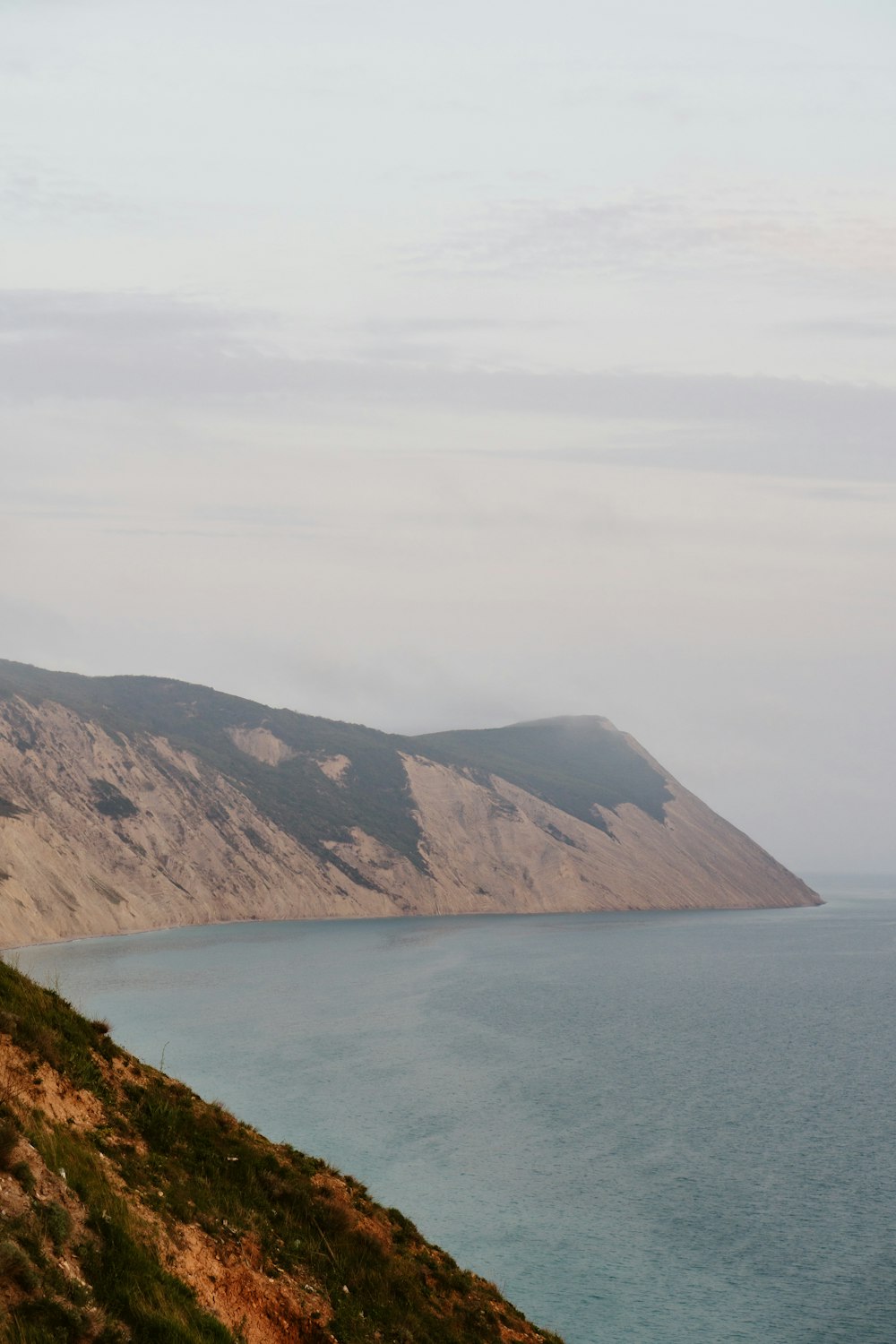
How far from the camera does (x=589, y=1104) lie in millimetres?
55719

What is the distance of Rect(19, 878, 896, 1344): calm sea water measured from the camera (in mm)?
33688

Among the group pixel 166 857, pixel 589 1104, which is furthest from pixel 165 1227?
pixel 166 857

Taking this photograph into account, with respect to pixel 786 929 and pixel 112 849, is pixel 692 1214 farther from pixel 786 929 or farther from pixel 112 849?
pixel 786 929

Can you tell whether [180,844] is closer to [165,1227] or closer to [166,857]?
[166,857]

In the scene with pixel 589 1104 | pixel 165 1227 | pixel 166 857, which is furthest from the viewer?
pixel 166 857

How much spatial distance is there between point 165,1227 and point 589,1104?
41.1 metres

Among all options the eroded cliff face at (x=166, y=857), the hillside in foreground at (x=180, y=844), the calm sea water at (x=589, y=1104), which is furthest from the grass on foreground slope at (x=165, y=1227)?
the hillside in foreground at (x=180, y=844)

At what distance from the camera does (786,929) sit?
586 ft

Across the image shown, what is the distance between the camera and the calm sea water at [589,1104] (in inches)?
1326

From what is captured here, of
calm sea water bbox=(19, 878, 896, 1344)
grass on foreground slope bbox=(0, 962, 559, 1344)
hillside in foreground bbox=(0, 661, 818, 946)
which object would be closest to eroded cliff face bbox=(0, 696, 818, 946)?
hillside in foreground bbox=(0, 661, 818, 946)

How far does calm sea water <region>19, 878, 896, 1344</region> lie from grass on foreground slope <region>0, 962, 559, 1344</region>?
34.4 ft

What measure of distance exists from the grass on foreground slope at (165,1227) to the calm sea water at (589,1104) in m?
10.5

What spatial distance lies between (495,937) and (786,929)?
189ft

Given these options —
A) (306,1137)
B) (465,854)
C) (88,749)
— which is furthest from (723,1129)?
(465,854)
